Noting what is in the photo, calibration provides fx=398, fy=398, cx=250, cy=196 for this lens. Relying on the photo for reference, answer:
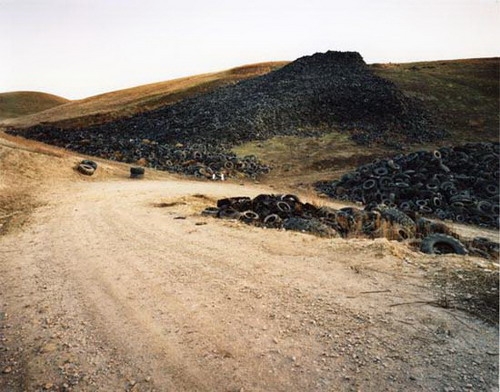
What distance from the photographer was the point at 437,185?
60.5ft

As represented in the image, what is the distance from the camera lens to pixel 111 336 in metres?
5.18

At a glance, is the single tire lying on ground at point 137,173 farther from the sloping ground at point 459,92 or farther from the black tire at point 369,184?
the sloping ground at point 459,92

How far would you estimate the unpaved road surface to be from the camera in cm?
441

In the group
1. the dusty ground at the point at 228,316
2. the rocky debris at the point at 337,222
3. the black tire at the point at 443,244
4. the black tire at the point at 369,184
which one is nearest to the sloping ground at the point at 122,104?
the black tire at the point at 369,184

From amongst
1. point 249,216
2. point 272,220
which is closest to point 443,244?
point 272,220

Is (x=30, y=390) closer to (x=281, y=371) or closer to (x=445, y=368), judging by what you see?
(x=281, y=371)

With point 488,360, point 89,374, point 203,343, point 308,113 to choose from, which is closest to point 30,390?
point 89,374

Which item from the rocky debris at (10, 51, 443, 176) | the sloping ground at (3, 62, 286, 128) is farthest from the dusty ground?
the sloping ground at (3, 62, 286, 128)

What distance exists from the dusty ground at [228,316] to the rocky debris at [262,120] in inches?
672

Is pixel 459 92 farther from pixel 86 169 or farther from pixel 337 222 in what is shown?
pixel 86 169

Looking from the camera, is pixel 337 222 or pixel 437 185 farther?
pixel 437 185

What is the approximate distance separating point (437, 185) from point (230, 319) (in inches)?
625

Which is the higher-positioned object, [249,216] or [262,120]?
[249,216]

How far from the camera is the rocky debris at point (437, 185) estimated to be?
16672 millimetres
